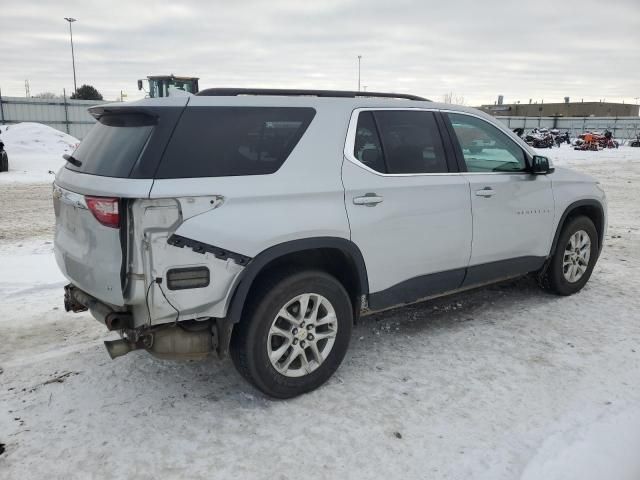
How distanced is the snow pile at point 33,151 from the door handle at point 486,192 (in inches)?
540

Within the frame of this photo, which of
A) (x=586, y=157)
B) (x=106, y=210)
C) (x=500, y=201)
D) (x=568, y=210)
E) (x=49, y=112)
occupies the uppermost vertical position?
(x=49, y=112)

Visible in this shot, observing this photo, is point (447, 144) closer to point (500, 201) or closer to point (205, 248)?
point (500, 201)

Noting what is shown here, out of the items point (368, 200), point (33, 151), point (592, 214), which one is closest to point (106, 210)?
point (368, 200)

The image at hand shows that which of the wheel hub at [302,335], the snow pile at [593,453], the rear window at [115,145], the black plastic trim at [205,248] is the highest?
the rear window at [115,145]

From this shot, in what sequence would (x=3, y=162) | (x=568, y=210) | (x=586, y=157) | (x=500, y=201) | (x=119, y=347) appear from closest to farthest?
(x=119, y=347), (x=500, y=201), (x=568, y=210), (x=3, y=162), (x=586, y=157)

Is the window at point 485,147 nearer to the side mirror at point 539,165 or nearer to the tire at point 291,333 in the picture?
the side mirror at point 539,165

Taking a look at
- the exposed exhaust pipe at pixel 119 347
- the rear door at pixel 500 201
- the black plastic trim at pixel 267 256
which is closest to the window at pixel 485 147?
the rear door at pixel 500 201

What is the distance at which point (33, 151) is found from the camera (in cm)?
2108

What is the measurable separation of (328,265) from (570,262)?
2.98 metres

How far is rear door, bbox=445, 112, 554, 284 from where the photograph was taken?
14.2 feet

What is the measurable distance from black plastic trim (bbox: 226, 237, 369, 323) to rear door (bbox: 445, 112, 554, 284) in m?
1.37

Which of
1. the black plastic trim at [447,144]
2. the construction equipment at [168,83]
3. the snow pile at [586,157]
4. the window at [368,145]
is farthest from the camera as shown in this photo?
the snow pile at [586,157]

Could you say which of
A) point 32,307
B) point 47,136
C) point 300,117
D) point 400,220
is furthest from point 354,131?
point 47,136

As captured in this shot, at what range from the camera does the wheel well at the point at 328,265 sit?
3350 mm
